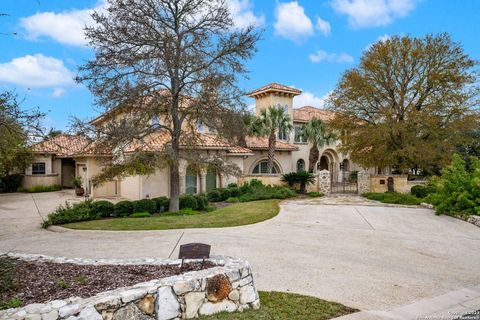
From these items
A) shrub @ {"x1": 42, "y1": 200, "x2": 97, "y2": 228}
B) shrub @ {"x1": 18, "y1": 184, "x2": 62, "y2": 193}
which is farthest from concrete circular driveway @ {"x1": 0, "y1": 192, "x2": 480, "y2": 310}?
shrub @ {"x1": 18, "y1": 184, "x2": 62, "y2": 193}

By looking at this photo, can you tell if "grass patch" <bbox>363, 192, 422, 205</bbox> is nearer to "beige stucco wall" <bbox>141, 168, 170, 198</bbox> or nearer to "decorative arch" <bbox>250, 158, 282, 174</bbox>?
"decorative arch" <bbox>250, 158, 282, 174</bbox>

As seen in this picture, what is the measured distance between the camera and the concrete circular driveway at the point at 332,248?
735 centimetres

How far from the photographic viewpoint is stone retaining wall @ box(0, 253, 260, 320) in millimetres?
4660

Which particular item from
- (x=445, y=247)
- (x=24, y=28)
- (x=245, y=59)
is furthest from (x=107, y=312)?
(x=245, y=59)

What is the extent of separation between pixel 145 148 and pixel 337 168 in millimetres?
27101

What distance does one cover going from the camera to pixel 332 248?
1057cm

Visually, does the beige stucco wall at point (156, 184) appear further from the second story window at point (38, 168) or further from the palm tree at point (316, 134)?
the palm tree at point (316, 134)

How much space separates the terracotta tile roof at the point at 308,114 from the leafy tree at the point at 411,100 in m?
10.9

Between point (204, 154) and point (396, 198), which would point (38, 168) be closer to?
point (204, 154)

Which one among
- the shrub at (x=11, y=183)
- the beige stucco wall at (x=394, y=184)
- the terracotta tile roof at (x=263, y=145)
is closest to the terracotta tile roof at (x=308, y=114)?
the terracotta tile roof at (x=263, y=145)

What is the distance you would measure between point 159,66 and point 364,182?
1848 cm

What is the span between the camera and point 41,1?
4.79m

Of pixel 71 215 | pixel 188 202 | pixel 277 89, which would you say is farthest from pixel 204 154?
pixel 277 89

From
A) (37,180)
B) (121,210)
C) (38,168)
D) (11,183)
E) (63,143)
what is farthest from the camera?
(63,143)
